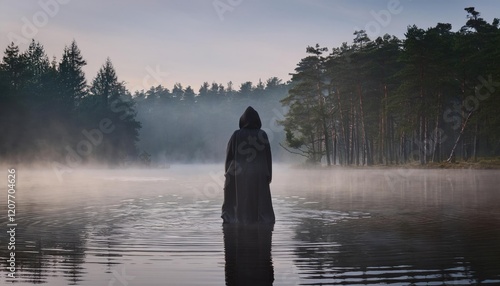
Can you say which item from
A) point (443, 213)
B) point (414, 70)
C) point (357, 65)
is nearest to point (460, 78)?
point (414, 70)

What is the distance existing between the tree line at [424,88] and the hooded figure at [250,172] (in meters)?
47.7

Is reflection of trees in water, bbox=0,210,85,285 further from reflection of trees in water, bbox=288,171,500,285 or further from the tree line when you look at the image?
the tree line

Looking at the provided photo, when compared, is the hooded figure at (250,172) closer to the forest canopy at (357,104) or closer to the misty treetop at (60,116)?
the forest canopy at (357,104)

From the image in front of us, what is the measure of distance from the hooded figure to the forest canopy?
47645mm

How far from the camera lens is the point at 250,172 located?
13500mm

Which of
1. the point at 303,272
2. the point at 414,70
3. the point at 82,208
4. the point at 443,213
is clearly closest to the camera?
the point at 303,272

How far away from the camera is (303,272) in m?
7.78

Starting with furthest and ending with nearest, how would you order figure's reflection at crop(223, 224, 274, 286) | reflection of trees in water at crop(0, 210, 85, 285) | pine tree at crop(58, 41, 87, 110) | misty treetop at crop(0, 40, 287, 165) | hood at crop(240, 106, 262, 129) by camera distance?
pine tree at crop(58, 41, 87, 110) → misty treetop at crop(0, 40, 287, 165) → hood at crop(240, 106, 262, 129) → reflection of trees in water at crop(0, 210, 85, 285) → figure's reflection at crop(223, 224, 274, 286)

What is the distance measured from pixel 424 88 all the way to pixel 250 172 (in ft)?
176

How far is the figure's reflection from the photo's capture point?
23.9ft

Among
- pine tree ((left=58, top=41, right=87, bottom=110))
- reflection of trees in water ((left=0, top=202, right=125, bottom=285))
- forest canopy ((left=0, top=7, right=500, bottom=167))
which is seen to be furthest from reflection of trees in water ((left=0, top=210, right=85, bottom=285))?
pine tree ((left=58, top=41, right=87, bottom=110))

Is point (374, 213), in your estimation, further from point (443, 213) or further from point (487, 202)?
point (487, 202)

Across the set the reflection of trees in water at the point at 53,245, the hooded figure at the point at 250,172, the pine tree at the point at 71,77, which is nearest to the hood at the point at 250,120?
the hooded figure at the point at 250,172

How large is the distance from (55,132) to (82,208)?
265 feet
